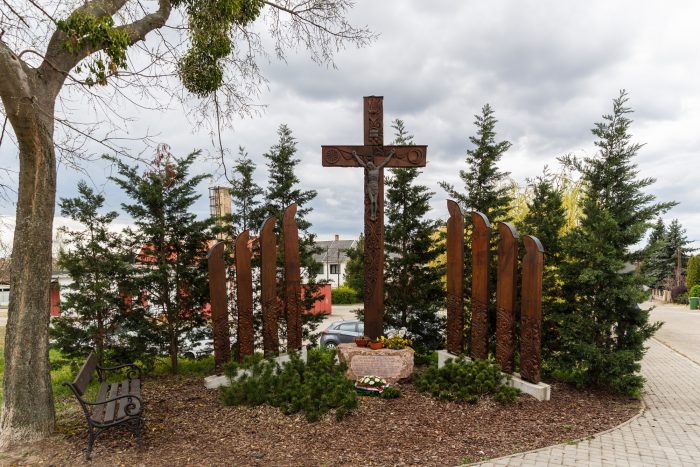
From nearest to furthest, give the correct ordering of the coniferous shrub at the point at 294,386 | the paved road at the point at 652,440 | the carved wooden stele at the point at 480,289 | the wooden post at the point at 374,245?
1. the paved road at the point at 652,440
2. the coniferous shrub at the point at 294,386
3. the carved wooden stele at the point at 480,289
4. the wooden post at the point at 374,245

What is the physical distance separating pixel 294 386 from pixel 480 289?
3.50 meters

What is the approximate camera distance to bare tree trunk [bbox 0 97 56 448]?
539 centimetres

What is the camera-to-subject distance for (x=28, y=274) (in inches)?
213

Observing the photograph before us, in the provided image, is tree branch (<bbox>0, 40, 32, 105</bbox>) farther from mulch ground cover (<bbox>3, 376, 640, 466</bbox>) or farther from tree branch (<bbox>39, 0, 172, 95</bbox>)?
mulch ground cover (<bbox>3, 376, 640, 466</bbox>)

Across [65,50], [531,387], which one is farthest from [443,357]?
[65,50]

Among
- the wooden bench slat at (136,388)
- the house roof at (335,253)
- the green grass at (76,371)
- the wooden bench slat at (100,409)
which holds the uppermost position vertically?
the house roof at (335,253)

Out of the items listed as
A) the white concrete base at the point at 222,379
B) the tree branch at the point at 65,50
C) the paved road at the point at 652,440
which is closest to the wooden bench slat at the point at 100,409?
the white concrete base at the point at 222,379

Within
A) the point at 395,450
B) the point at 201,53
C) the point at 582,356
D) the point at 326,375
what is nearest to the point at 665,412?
the point at 582,356

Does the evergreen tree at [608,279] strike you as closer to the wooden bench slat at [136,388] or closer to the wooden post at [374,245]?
the wooden post at [374,245]

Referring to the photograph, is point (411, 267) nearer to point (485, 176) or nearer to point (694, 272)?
point (485, 176)

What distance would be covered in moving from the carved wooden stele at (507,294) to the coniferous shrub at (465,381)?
0.26 m

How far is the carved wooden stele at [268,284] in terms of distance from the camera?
7.72m

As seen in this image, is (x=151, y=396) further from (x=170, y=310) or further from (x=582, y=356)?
(x=582, y=356)

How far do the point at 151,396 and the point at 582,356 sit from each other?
6.96 metres
